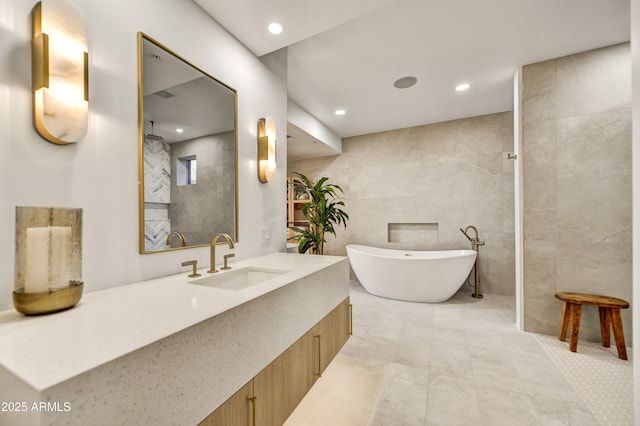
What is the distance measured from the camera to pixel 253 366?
0.95 metres

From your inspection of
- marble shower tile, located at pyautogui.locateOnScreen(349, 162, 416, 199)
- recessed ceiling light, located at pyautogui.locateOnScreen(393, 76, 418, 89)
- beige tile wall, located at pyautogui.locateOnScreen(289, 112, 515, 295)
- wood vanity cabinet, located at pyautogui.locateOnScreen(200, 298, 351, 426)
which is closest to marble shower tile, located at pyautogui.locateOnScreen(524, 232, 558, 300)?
beige tile wall, located at pyautogui.locateOnScreen(289, 112, 515, 295)

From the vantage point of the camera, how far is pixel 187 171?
60.5 inches

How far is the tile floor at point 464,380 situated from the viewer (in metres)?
1.52

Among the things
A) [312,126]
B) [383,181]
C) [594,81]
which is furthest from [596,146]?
[312,126]

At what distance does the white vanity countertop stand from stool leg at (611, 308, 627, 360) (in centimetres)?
284

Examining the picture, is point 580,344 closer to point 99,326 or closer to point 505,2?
point 505,2

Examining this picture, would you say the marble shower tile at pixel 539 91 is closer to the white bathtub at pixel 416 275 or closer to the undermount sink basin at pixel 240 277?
the white bathtub at pixel 416 275

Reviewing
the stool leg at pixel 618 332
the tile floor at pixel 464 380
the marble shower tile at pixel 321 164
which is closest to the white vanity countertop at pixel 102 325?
the tile floor at pixel 464 380

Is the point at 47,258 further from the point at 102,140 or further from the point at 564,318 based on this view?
the point at 564,318

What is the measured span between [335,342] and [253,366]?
89cm

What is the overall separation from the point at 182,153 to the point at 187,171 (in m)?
0.11

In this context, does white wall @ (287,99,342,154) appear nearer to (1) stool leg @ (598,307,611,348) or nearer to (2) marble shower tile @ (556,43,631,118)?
(2) marble shower tile @ (556,43,631,118)

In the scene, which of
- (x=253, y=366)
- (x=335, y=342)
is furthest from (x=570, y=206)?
(x=253, y=366)

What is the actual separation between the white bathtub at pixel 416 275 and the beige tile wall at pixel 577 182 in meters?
0.83
